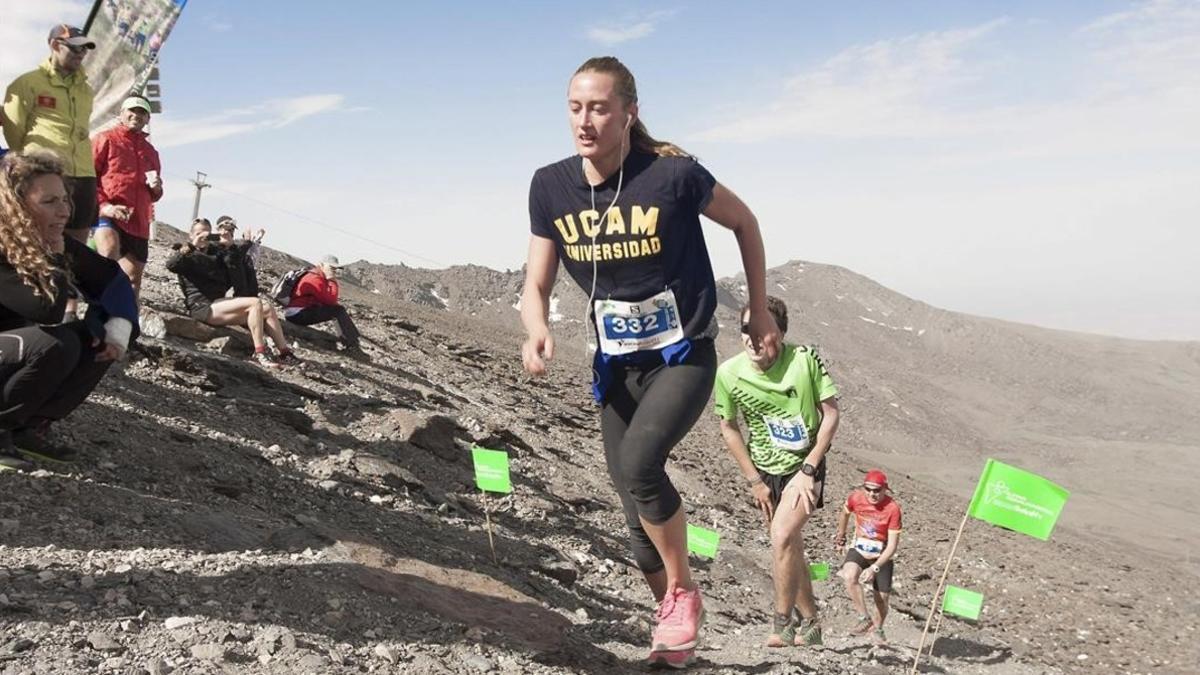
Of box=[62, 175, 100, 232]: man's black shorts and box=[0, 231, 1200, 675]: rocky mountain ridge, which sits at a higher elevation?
box=[62, 175, 100, 232]: man's black shorts

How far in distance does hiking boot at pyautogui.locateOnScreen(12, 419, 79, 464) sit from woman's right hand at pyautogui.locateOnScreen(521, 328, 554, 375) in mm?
2748

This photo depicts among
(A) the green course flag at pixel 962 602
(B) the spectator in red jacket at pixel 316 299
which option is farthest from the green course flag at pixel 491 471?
(B) the spectator in red jacket at pixel 316 299

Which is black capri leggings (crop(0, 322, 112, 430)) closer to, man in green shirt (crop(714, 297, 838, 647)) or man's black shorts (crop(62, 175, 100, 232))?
man's black shorts (crop(62, 175, 100, 232))

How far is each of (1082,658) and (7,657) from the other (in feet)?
38.7

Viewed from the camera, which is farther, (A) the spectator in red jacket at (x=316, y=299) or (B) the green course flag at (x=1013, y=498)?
(A) the spectator in red jacket at (x=316, y=299)

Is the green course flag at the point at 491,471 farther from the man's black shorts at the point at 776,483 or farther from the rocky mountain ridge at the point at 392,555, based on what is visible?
the man's black shorts at the point at 776,483

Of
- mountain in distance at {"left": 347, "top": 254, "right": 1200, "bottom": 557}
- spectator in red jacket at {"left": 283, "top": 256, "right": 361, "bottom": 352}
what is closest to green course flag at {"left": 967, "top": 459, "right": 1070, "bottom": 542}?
spectator in red jacket at {"left": 283, "top": 256, "right": 361, "bottom": 352}

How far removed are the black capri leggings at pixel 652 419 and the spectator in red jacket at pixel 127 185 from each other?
214 inches

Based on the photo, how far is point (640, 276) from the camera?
4.03 meters

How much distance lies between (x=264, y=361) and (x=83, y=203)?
12.9ft

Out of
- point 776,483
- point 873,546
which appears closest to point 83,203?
point 776,483

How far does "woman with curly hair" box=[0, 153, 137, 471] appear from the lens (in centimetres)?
470

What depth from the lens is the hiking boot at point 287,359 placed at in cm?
1084

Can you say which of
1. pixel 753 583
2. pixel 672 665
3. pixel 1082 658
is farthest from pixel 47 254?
pixel 1082 658
